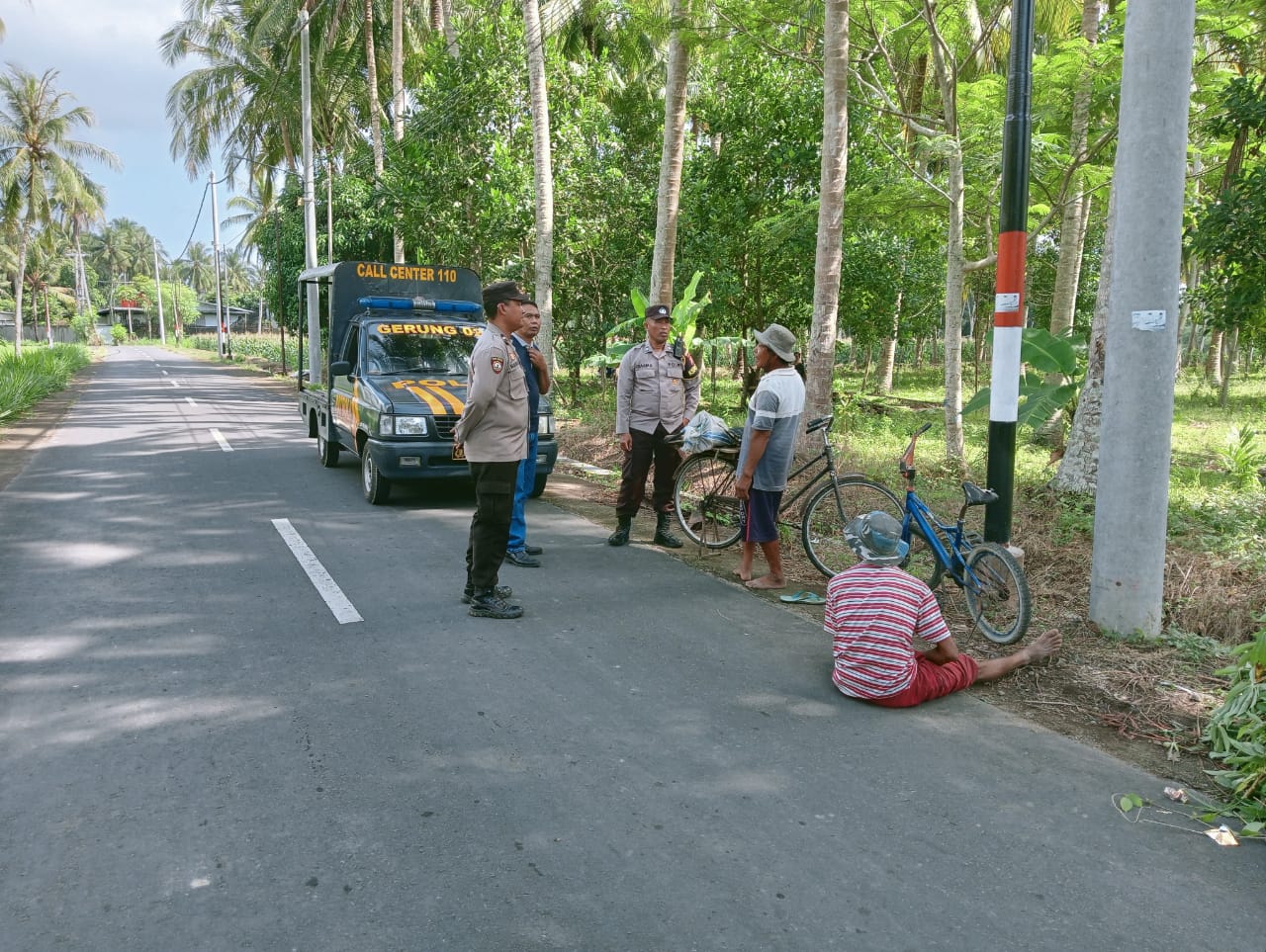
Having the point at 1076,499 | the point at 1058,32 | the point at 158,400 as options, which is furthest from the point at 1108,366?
the point at 158,400

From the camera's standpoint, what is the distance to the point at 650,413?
8.10 m

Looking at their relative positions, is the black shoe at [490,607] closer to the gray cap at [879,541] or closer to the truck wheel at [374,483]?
the gray cap at [879,541]

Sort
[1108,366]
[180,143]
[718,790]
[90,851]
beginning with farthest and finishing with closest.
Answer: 1. [180,143]
2. [1108,366]
3. [718,790]
4. [90,851]

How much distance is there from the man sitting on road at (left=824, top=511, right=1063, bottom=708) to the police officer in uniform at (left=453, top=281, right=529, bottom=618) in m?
2.23

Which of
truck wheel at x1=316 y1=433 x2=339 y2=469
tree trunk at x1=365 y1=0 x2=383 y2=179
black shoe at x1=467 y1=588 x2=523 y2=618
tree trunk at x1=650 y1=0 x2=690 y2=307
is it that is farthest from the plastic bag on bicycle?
tree trunk at x1=365 y1=0 x2=383 y2=179

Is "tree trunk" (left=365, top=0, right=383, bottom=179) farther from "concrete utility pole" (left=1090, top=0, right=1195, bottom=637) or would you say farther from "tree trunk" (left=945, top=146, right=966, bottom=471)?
"concrete utility pole" (left=1090, top=0, right=1195, bottom=637)

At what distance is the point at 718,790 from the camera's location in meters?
3.84

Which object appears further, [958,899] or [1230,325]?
[1230,325]

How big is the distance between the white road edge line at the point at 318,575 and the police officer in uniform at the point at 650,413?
99.1 inches

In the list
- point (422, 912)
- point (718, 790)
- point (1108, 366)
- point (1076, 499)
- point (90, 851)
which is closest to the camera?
point (422, 912)

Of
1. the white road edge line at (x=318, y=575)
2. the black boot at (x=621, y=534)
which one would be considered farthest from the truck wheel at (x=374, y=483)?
the black boot at (x=621, y=534)

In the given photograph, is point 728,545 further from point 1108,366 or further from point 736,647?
point 1108,366

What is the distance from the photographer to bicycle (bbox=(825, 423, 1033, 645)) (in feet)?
18.2

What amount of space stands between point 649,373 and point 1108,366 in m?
3.69
